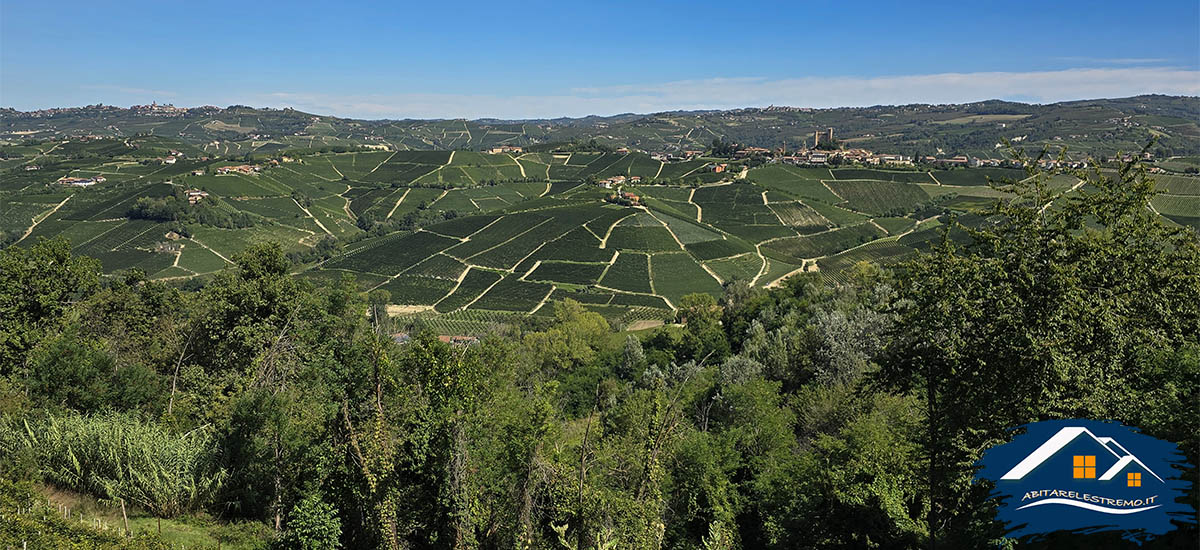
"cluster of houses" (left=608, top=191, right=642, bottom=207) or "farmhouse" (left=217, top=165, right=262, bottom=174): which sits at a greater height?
"farmhouse" (left=217, top=165, right=262, bottom=174)

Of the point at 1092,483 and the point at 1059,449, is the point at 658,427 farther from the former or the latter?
the point at 1092,483

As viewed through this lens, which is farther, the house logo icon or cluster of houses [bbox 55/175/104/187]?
cluster of houses [bbox 55/175/104/187]

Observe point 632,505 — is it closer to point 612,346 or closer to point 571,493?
point 571,493

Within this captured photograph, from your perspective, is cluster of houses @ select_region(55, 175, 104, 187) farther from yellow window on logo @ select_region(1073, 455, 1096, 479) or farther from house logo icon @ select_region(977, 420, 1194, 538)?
yellow window on logo @ select_region(1073, 455, 1096, 479)

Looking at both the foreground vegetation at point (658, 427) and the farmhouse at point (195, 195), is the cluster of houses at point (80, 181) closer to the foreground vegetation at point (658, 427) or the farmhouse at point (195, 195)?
the farmhouse at point (195, 195)

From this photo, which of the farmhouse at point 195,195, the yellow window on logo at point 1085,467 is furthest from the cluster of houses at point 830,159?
the yellow window on logo at point 1085,467

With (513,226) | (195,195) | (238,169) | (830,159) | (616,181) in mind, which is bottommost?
(513,226)

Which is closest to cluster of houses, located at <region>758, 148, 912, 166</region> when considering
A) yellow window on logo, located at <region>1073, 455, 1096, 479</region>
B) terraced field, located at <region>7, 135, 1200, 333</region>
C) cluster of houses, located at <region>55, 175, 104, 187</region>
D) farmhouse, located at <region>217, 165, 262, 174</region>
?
terraced field, located at <region>7, 135, 1200, 333</region>

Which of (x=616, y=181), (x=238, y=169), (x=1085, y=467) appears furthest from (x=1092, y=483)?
(x=238, y=169)
